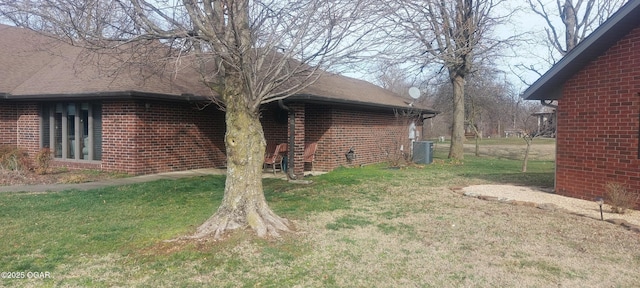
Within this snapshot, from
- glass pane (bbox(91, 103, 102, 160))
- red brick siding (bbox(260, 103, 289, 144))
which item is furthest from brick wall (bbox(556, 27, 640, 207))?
glass pane (bbox(91, 103, 102, 160))

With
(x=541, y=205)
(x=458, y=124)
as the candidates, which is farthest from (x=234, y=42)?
(x=458, y=124)

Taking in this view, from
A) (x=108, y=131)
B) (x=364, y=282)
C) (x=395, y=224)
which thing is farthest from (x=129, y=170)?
(x=364, y=282)

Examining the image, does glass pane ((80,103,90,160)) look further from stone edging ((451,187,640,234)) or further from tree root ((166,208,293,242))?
stone edging ((451,187,640,234))

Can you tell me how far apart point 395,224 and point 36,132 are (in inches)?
491

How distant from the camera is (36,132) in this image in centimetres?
1409

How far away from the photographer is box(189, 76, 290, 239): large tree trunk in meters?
5.79

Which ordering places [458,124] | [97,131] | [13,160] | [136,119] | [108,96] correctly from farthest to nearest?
[458,124] → [97,131] → [136,119] → [13,160] → [108,96]

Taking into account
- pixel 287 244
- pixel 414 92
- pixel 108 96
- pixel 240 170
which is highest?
pixel 414 92

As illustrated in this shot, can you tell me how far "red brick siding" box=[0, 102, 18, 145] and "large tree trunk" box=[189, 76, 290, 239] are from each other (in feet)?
39.3

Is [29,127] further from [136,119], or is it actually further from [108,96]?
[136,119]

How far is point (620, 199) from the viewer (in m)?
7.31

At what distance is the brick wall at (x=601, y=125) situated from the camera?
778 centimetres

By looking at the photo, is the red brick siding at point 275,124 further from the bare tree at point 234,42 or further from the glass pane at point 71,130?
the bare tree at point 234,42

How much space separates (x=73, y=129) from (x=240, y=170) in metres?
10.2
